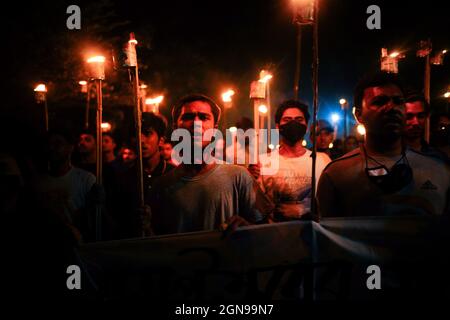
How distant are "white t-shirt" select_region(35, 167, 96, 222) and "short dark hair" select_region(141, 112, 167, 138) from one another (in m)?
1.25

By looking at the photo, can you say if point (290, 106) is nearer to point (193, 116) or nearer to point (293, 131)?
point (293, 131)

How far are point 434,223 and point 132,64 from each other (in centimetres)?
274

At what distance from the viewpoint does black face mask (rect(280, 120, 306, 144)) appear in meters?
5.09

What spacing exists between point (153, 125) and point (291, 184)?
2221 mm

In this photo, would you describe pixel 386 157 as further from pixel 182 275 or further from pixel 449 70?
pixel 449 70

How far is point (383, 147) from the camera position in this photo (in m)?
3.57

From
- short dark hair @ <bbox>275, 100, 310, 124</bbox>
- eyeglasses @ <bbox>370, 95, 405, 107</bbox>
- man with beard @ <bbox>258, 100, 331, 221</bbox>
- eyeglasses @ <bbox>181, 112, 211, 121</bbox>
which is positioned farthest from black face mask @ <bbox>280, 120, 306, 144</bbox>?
eyeglasses @ <bbox>370, 95, 405, 107</bbox>

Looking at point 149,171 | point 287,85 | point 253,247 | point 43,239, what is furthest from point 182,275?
point 287,85

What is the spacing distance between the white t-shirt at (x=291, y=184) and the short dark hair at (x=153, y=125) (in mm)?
1723

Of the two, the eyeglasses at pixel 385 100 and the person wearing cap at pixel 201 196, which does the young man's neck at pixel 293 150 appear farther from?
the eyeglasses at pixel 385 100

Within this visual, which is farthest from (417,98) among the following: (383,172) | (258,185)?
(258,185)

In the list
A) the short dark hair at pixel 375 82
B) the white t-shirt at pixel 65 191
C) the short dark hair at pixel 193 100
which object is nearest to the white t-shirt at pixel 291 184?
the short dark hair at pixel 193 100

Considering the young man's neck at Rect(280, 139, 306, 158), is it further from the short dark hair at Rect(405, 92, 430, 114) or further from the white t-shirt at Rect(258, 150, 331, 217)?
the short dark hair at Rect(405, 92, 430, 114)

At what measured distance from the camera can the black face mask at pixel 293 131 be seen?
5.09 metres
